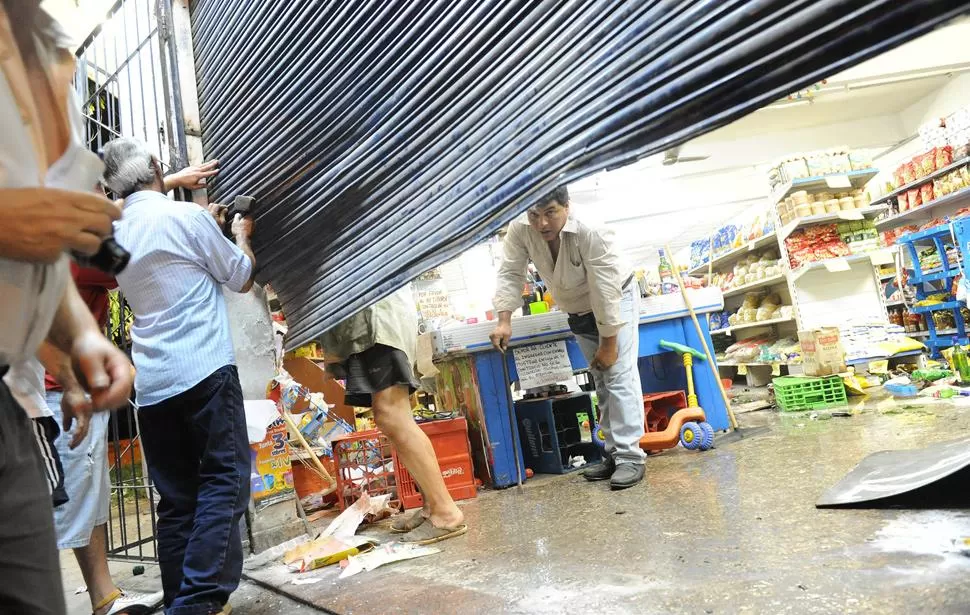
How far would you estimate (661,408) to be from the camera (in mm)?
4039

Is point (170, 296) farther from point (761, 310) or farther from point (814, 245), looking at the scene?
point (761, 310)

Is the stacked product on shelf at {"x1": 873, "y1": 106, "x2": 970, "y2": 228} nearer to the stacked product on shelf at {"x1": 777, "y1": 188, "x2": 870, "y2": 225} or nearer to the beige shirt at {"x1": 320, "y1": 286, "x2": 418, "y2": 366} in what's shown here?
the stacked product on shelf at {"x1": 777, "y1": 188, "x2": 870, "y2": 225}

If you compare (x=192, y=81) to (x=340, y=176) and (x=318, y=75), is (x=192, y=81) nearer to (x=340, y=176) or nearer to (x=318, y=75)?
(x=318, y=75)

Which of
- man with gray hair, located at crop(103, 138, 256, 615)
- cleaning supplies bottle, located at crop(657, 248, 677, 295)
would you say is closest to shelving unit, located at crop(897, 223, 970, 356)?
cleaning supplies bottle, located at crop(657, 248, 677, 295)

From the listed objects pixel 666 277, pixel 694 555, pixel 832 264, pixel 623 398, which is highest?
pixel 666 277

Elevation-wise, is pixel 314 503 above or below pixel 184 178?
below

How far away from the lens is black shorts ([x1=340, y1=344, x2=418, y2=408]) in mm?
2523

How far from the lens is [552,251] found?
3164mm

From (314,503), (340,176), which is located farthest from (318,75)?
(314,503)

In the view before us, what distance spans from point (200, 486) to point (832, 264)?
18.2 feet

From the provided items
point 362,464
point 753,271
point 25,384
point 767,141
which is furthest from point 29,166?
point 767,141

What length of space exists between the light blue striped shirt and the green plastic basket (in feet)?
14.5

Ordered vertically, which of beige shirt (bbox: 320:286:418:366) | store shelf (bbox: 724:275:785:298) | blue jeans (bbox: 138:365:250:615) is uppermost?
store shelf (bbox: 724:275:785:298)

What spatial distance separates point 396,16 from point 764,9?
3.26 feet
